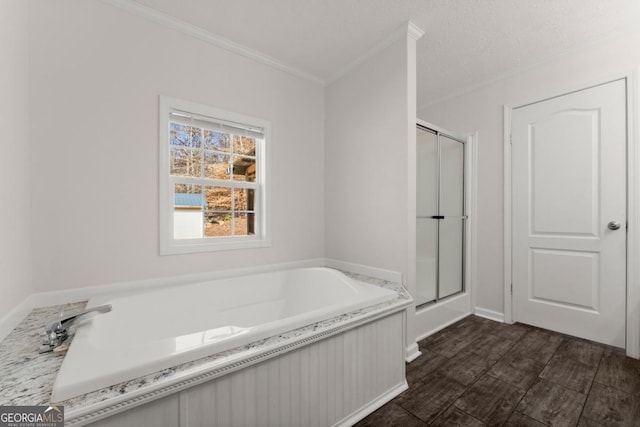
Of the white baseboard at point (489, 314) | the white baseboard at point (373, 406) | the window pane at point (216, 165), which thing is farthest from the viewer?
the white baseboard at point (489, 314)

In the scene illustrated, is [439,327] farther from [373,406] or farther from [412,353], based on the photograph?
[373,406]

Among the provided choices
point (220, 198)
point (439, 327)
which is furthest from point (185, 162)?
point (439, 327)

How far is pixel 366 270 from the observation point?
225 centimetres

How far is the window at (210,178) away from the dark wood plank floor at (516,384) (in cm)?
160

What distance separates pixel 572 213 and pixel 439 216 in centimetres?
105

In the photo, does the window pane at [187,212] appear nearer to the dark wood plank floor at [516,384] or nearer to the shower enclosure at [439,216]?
the dark wood plank floor at [516,384]

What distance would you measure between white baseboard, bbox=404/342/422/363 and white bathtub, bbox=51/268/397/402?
23.3 inches

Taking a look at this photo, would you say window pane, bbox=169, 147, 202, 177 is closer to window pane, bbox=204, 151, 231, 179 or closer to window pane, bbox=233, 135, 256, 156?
window pane, bbox=204, 151, 231, 179

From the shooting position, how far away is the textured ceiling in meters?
1.74

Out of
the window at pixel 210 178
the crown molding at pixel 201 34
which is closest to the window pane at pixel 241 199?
the window at pixel 210 178

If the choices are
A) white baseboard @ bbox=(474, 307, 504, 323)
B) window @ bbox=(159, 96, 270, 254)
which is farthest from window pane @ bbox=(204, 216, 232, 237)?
white baseboard @ bbox=(474, 307, 504, 323)

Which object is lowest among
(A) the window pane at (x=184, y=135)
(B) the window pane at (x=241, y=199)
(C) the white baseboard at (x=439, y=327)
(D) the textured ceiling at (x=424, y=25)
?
(C) the white baseboard at (x=439, y=327)

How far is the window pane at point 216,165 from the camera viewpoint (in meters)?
2.15

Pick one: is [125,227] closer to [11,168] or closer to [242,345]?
[11,168]
